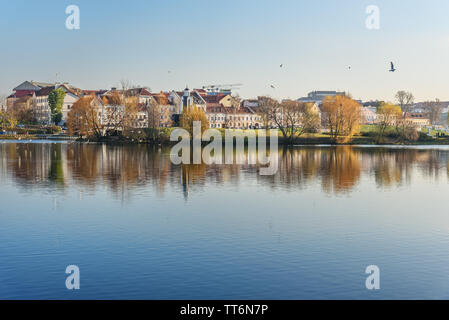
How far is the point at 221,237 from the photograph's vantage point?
20750 millimetres

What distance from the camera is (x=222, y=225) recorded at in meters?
23.0

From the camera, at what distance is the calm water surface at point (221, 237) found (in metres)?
15.1

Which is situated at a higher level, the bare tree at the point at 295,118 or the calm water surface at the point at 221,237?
the bare tree at the point at 295,118

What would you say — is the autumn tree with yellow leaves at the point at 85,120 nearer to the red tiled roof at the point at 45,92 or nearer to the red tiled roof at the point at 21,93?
the red tiled roof at the point at 45,92

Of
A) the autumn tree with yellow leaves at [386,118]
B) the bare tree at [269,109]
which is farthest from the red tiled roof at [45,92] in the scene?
the autumn tree with yellow leaves at [386,118]

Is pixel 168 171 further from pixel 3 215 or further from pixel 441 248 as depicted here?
pixel 441 248

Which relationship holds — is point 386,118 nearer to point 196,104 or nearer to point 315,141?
point 315,141

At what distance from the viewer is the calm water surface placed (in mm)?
15117

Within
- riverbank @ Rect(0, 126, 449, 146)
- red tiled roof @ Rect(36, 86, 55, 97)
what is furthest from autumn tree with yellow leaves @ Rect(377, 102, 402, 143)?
red tiled roof @ Rect(36, 86, 55, 97)

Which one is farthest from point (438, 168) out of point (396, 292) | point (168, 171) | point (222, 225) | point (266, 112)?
point (266, 112)

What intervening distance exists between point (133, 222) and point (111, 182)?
14.0 m

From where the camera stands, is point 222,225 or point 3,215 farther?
point 3,215

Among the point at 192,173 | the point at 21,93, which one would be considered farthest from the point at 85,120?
the point at 21,93
